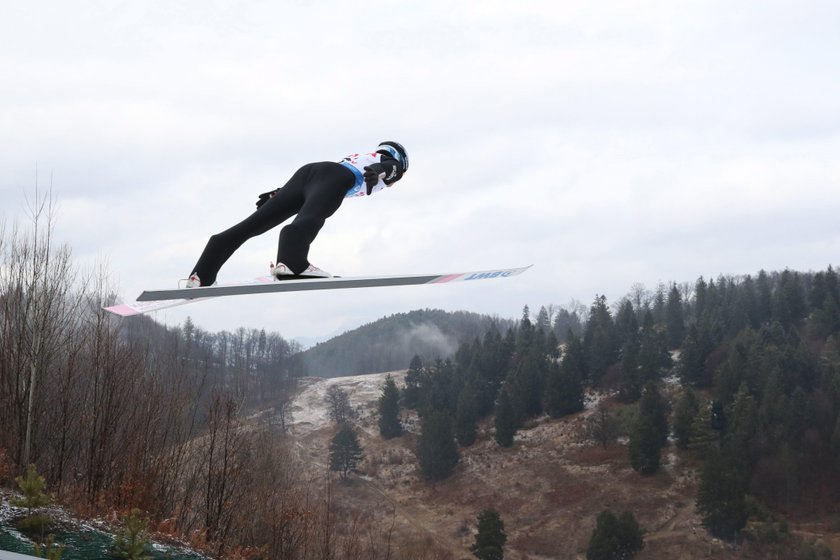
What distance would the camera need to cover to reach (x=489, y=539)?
2448 inches

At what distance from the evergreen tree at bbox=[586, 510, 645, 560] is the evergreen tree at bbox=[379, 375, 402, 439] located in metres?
44.6

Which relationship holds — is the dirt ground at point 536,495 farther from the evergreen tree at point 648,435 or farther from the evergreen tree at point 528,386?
the evergreen tree at point 528,386

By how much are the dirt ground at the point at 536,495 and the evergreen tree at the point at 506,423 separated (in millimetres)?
1396

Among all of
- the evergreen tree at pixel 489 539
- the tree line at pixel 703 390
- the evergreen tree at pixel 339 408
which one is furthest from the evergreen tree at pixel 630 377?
the evergreen tree at pixel 339 408

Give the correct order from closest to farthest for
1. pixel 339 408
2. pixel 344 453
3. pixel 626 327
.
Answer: pixel 344 453, pixel 626 327, pixel 339 408

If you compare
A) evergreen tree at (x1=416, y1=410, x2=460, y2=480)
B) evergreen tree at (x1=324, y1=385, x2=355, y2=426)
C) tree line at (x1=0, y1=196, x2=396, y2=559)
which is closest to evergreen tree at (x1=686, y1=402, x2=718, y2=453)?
evergreen tree at (x1=416, y1=410, x2=460, y2=480)

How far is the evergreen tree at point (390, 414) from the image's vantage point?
10519cm

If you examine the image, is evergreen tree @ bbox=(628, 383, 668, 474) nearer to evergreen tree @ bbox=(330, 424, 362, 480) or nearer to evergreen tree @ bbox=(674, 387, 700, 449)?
evergreen tree @ bbox=(674, 387, 700, 449)

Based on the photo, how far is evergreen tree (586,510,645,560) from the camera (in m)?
62.3

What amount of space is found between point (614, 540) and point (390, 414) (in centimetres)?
4739

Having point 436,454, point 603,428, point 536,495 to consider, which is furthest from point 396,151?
point 603,428

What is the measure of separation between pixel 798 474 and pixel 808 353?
62.1 feet

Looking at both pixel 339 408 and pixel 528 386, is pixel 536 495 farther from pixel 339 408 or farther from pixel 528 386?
pixel 339 408

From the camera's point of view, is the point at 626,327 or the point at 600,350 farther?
the point at 626,327
